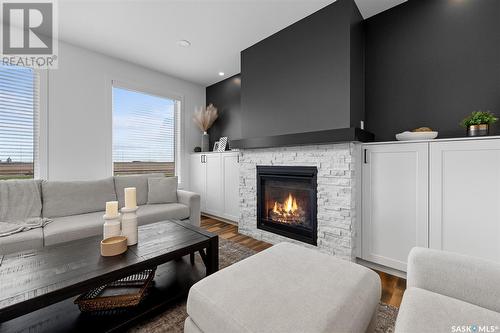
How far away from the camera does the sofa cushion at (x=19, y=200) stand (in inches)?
81.8

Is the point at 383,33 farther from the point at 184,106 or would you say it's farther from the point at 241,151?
the point at 184,106

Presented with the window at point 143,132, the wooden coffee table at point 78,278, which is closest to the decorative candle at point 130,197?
the wooden coffee table at point 78,278

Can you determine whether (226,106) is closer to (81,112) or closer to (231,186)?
(231,186)

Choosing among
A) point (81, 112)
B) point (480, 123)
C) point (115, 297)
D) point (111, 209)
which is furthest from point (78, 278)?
point (480, 123)

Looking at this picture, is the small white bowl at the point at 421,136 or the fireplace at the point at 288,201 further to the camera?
the fireplace at the point at 288,201

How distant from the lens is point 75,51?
9.31ft

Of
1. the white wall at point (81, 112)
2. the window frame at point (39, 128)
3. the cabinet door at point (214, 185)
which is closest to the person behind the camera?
the window frame at point (39, 128)

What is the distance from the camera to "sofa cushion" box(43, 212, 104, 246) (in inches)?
72.6

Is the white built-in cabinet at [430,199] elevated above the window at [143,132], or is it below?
below

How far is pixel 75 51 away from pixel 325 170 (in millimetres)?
3623

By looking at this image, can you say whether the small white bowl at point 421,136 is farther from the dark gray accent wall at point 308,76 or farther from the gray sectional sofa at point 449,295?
the gray sectional sofa at point 449,295

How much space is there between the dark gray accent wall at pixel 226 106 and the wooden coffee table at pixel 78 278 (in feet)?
8.51

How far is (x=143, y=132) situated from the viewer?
365cm

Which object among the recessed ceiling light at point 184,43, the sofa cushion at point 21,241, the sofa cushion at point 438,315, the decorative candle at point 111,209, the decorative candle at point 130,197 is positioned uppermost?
the recessed ceiling light at point 184,43
